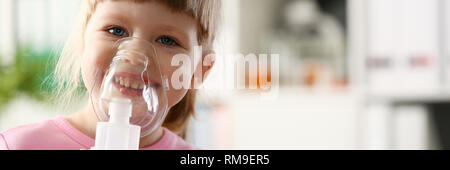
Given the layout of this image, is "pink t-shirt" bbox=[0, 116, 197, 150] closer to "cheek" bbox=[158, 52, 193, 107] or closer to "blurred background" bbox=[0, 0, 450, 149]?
"cheek" bbox=[158, 52, 193, 107]

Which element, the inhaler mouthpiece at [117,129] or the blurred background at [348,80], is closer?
the inhaler mouthpiece at [117,129]

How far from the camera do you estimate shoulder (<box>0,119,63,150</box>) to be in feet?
0.98

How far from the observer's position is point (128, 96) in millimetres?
285

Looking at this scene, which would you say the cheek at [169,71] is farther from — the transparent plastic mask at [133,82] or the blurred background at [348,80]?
the blurred background at [348,80]

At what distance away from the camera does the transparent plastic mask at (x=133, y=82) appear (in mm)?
282

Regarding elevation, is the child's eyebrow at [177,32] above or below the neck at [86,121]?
above

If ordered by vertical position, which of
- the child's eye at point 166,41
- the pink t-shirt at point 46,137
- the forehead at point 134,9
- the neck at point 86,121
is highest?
the forehead at point 134,9

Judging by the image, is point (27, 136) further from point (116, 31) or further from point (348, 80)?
point (348, 80)

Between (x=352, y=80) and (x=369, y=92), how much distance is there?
90 millimetres

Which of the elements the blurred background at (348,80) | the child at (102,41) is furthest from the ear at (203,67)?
the blurred background at (348,80)

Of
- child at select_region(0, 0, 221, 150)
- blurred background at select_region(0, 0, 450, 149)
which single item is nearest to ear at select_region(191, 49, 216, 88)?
child at select_region(0, 0, 221, 150)

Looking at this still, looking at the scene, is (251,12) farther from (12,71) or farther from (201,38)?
(201,38)
